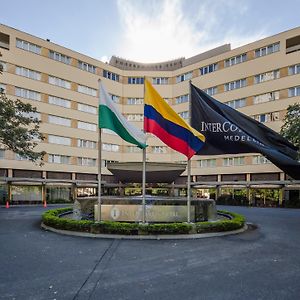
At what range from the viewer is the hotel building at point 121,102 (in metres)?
41.6

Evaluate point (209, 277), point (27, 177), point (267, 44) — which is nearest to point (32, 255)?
point (209, 277)

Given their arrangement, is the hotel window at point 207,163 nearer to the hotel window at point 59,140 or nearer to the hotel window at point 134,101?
the hotel window at point 134,101

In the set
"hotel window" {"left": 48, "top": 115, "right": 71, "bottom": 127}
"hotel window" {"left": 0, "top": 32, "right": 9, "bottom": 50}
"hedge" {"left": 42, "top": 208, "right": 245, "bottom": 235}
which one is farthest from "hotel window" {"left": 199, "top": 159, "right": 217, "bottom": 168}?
"hedge" {"left": 42, "top": 208, "right": 245, "bottom": 235}

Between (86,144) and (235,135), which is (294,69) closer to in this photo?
(86,144)

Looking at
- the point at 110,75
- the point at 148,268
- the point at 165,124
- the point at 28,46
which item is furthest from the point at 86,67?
the point at 148,268

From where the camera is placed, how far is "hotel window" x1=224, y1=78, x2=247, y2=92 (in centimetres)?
4566

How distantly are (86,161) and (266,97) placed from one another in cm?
2846

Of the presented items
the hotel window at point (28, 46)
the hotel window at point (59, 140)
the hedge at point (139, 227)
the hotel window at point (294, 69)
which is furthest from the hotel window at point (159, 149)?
the hedge at point (139, 227)

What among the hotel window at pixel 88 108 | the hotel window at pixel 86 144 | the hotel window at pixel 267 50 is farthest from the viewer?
the hotel window at pixel 88 108

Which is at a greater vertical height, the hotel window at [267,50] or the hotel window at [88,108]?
the hotel window at [267,50]

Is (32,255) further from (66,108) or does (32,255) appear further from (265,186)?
(66,108)

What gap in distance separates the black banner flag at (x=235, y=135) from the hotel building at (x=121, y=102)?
27981 mm

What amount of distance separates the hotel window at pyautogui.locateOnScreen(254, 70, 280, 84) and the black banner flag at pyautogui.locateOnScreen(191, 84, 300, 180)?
113 ft

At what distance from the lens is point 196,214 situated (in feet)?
55.5
